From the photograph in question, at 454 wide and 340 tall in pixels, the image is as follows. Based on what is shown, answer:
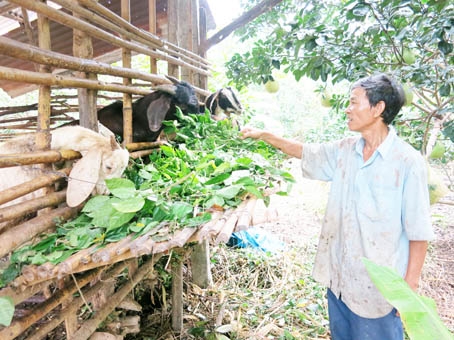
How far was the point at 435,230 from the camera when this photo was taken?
548cm

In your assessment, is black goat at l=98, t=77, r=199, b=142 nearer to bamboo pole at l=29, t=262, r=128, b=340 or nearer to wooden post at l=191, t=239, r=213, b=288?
bamboo pole at l=29, t=262, r=128, b=340

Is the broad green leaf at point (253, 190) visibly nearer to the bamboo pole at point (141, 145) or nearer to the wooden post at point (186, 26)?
the bamboo pole at point (141, 145)

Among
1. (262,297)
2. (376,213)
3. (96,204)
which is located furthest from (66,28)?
(376,213)

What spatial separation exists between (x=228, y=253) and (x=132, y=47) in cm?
350

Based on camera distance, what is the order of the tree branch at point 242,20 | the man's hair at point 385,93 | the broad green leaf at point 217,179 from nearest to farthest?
the broad green leaf at point 217,179
the man's hair at point 385,93
the tree branch at point 242,20

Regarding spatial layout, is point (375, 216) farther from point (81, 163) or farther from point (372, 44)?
point (81, 163)

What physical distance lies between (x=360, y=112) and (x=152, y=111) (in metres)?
1.65

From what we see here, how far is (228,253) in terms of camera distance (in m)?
5.22

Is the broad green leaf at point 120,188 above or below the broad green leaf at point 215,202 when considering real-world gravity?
above

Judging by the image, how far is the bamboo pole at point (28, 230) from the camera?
1447mm

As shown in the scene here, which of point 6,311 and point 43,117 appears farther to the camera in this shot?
point 43,117

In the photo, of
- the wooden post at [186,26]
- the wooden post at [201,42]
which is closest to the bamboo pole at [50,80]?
the wooden post at [186,26]

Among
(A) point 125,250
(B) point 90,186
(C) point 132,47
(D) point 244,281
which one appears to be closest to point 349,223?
(A) point 125,250

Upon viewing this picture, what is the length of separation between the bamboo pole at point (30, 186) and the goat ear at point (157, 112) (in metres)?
1.13
